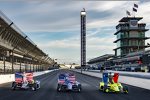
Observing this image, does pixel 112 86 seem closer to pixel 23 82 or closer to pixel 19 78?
pixel 23 82

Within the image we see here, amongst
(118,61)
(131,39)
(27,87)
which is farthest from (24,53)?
(131,39)

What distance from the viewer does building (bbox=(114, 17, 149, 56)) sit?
524 feet

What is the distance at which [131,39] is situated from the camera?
161m

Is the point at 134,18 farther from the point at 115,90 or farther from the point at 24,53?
the point at 115,90

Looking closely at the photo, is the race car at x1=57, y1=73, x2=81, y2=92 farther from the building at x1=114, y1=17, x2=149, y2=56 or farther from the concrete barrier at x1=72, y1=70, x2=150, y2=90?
the building at x1=114, y1=17, x2=149, y2=56

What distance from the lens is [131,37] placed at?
6284 inches

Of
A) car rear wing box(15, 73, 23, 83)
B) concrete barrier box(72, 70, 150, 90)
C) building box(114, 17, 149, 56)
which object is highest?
building box(114, 17, 149, 56)

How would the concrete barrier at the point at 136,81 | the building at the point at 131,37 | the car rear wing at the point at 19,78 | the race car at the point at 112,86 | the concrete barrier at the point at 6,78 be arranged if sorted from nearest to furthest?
1. the race car at the point at 112,86
2. the car rear wing at the point at 19,78
3. the concrete barrier at the point at 136,81
4. the concrete barrier at the point at 6,78
5. the building at the point at 131,37

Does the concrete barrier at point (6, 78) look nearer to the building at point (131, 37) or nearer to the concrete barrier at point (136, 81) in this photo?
the concrete barrier at point (136, 81)

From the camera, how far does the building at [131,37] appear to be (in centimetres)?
15975

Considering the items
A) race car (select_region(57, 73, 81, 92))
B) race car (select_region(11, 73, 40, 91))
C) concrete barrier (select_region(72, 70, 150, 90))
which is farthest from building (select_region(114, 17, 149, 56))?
race car (select_region(57, 73, 81, 92))

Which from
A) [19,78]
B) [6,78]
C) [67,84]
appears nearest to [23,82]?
[19,78]

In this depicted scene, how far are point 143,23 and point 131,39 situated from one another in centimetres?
1057

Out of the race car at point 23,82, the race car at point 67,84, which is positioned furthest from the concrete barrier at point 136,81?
the race car at point 23,82
